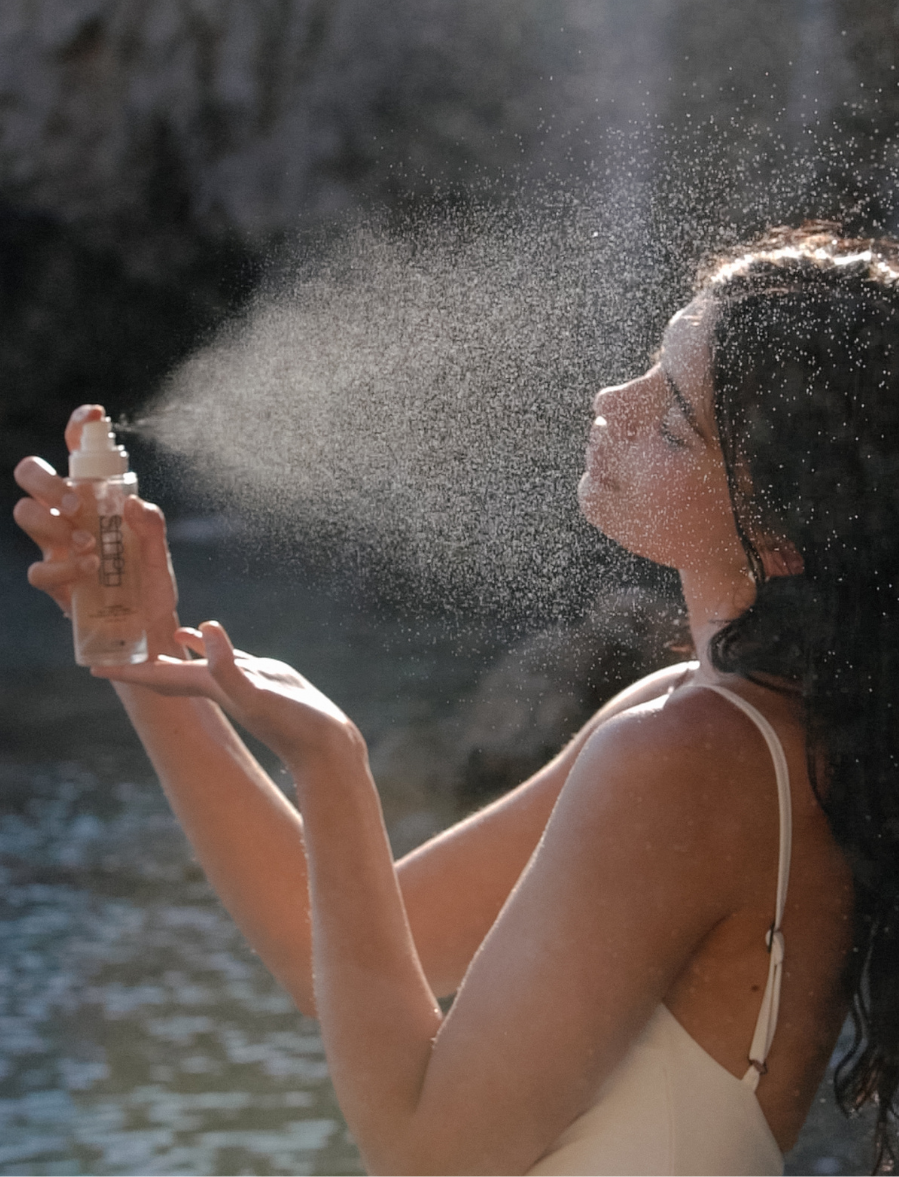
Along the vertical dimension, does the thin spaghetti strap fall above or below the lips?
below

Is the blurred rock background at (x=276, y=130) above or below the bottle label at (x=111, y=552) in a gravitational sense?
above

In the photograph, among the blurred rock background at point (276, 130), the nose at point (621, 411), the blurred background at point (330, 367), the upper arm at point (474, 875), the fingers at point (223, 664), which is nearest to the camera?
the fingers at point (223, 664)

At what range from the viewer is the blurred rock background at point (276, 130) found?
85.9 inches

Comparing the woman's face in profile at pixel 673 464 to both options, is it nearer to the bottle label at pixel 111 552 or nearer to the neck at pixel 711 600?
the neck at pixel 711 600

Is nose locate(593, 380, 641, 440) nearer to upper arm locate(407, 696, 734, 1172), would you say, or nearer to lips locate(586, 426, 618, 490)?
lips locate(586, 426, 618, 490)

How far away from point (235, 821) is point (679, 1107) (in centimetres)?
31

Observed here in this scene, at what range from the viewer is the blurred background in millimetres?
1694

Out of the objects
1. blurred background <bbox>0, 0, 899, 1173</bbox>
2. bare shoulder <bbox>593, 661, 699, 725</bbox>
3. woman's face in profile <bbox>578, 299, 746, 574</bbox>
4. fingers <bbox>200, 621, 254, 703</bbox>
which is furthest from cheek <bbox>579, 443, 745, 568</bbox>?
blurred background <bbox>0, 0, 899, 1173</bbox>

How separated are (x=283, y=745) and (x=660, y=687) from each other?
282 mm

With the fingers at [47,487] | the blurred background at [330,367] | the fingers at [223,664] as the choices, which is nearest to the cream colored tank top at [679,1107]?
the fingers at [223,664]

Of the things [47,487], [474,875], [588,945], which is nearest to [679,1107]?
[588,945]

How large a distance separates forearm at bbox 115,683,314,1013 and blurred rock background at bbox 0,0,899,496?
1653 millimetres

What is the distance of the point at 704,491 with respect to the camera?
26.0 inches

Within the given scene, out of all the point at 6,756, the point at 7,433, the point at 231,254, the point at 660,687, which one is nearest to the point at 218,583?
the point at 7,433
